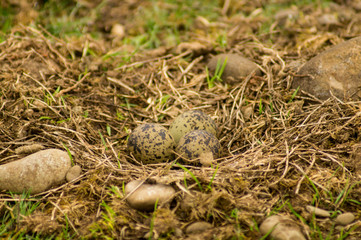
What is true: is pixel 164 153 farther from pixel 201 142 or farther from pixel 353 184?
pixel 353 184

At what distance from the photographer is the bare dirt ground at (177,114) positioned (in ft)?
8.27

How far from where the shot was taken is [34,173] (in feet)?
9.40

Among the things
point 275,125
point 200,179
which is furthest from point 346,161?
point 200,179

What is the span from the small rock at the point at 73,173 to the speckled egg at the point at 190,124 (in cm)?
104

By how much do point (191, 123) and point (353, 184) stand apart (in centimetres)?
159

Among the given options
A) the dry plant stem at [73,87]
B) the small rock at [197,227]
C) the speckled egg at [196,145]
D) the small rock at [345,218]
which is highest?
the dry plant stem at [73,87]

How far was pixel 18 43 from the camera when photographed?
178 inches

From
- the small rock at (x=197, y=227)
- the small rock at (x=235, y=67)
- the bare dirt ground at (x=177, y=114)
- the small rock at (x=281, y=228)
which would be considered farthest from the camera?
the small rock at (x=235, y=67)

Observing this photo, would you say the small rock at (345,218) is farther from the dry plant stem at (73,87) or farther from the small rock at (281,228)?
the dry plant stem at (73,87)

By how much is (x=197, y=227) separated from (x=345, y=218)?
42.5 inches

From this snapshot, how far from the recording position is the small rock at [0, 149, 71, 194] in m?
2.84

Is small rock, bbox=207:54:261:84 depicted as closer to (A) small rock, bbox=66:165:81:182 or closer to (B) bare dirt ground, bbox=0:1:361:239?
(B) bare dirt ground, bbox=0:1:361:239

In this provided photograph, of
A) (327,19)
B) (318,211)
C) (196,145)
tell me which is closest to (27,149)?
(196,145)

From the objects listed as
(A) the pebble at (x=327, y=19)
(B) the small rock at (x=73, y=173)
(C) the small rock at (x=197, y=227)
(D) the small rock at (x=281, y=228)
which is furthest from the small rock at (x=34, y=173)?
(A) the pebble at (x=327, y=19)
